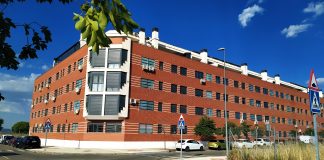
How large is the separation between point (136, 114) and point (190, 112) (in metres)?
10.5

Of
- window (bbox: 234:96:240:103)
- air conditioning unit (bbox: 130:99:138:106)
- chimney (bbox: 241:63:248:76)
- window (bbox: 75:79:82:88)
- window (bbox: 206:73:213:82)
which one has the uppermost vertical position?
chimney (bbox: 241:63:248:76)

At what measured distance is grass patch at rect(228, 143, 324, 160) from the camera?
14.4 meters

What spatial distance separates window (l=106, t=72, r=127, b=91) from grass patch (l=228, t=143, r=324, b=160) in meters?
25.1

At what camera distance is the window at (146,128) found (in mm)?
42291

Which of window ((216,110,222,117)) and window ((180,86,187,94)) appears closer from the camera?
window ((180,86,187,94))

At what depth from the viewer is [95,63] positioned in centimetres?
4231

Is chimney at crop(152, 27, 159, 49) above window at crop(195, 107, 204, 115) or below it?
above

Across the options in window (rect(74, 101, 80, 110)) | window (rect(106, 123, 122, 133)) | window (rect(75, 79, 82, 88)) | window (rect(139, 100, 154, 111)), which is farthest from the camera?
window (rect(75, 79, 82, 88))

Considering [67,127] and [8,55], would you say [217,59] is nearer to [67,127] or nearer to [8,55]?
[67,127]

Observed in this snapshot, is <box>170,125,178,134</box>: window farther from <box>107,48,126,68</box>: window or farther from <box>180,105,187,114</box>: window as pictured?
<box>107,48,126,68</box>: window

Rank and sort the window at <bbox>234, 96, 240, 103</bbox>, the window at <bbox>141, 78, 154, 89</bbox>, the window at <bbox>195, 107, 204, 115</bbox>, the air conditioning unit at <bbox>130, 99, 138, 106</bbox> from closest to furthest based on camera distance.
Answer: the air conditioning unit at <bbox>130, 99, 138, 106</bbox>, the window at <bbox>141, 78, 154, 89</bbox>, the window at <bbox>195, 107, 204, 115</bbox>, the window at <bbox>234, 96, 240, 103</bbox>

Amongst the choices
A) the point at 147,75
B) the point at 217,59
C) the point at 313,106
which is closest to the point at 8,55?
the point at 313,106

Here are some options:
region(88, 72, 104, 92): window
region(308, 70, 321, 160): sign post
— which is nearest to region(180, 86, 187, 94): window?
region(88, 72, 104, 92): window

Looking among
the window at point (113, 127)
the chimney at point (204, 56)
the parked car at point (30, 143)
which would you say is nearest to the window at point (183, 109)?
the window at point (113, 127)
